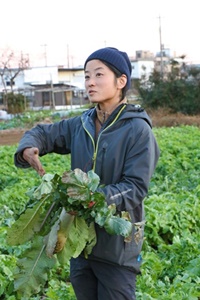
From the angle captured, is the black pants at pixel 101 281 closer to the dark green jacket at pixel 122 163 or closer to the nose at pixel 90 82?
the dark green jacket at pixel 122 163

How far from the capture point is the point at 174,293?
4270 millimetres

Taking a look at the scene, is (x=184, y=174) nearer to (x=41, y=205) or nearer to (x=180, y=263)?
(x=180, y=263)

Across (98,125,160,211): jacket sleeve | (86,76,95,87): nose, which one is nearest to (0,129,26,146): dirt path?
(86,76,95,87): nose

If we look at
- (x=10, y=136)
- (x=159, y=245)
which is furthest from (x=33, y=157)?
(x=10, y=136)

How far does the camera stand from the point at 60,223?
2691 mm

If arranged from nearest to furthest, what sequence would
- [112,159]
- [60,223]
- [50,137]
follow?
[60,223]
[112,159]
[50,137]

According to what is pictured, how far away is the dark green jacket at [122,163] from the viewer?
9.00 ft

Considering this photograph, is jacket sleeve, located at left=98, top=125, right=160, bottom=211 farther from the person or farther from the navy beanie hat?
the navy beanie hat

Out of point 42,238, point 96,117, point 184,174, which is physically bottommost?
point 184,174

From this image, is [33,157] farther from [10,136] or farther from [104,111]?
[10,136]

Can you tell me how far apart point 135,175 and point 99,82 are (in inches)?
20.1

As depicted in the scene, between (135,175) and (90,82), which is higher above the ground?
(90,82)

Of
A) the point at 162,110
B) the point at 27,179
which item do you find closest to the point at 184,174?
the point at 27,179

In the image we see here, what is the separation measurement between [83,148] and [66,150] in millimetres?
299
